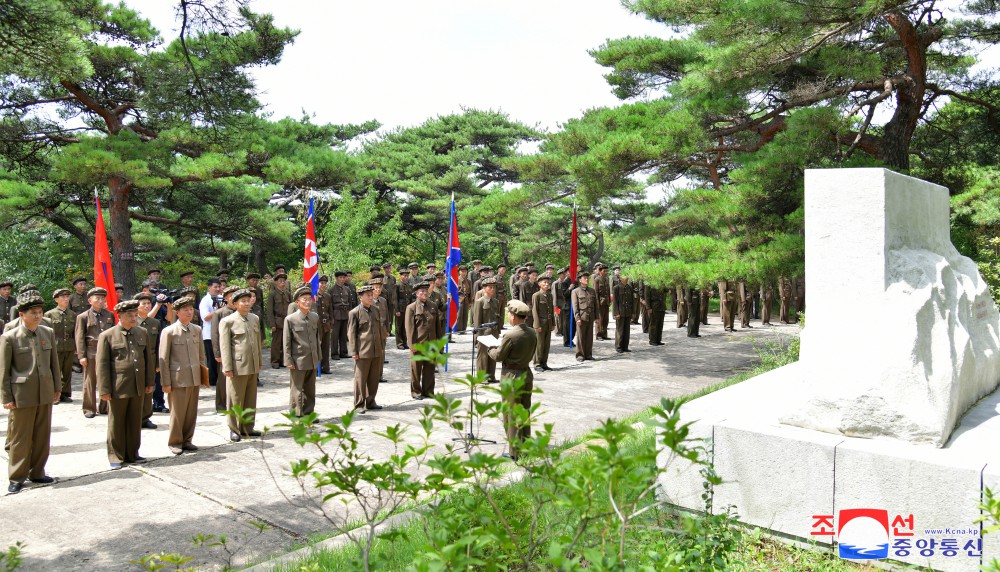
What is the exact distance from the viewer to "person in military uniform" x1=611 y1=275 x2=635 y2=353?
13.7 m

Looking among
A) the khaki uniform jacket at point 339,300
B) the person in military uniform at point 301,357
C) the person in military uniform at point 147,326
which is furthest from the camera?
the khaki uniform jacket at point 339,300

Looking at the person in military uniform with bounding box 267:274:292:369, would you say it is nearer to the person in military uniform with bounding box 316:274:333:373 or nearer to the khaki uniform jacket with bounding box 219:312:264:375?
the person in military uniform with bounding box 316:274:333:373

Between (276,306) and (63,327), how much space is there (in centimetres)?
333

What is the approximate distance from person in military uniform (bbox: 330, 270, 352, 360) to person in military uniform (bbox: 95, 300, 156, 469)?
6.01 meters

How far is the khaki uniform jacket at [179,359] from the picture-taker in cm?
662

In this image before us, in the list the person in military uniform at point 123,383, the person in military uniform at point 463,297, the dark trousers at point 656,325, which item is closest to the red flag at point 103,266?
the person in military uniform at point 123,383

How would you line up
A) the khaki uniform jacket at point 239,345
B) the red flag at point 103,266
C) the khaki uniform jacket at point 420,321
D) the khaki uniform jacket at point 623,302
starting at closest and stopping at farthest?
the khaki uniform jacket at point 239,345 < the red flag at point 103,266 < the khaki uniform jacket at point 420,321 < the khaki uniform jacket at point 623,302

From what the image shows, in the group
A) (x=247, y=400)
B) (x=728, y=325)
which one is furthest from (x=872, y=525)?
(x=728, y=325)

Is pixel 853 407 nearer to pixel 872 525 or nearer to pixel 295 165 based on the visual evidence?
pixel 872 525

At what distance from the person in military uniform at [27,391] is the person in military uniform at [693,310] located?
1300 centimetres

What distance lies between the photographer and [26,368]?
18.4ft
